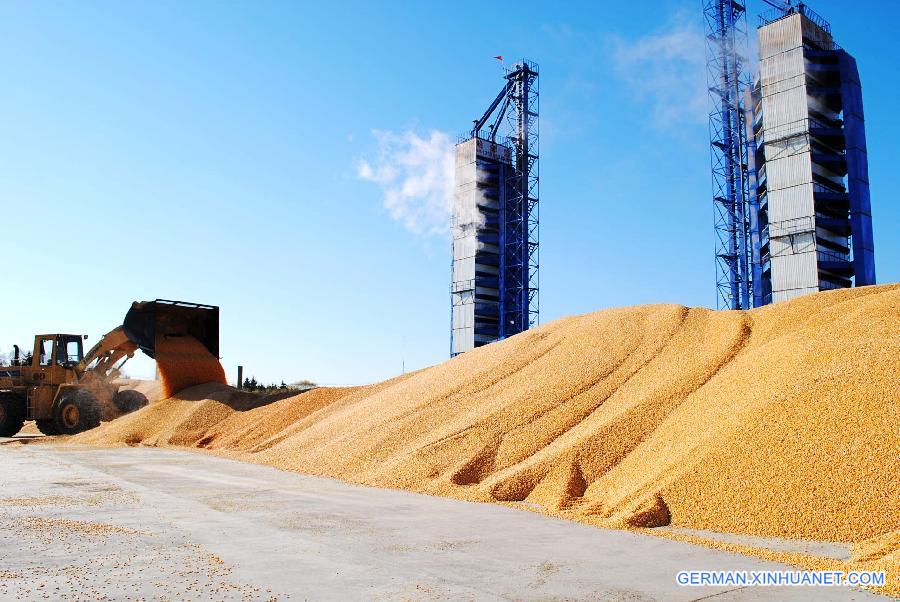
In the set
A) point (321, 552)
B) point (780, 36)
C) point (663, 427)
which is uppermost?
point (780, 36)

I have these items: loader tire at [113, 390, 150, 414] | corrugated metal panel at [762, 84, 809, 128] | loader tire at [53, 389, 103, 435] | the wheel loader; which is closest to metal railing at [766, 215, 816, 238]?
corrugated metal panel at [762, 84, 809, 128]

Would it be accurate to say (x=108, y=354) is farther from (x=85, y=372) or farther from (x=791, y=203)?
(x=791, y=203)

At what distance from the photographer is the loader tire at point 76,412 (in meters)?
23.9

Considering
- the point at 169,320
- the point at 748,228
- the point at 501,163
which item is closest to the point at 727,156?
the point at 748,228

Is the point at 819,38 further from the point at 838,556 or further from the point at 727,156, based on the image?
the point at 838,556

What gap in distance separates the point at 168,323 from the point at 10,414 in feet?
22.0

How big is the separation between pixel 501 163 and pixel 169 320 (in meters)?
45.7

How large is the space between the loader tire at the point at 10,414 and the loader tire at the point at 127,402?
324 centimetres

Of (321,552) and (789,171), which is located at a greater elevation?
(789,171)

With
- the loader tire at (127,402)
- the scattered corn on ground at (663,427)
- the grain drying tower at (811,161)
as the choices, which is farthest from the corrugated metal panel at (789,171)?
the loader tire at (127,402)

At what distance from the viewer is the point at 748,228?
51719 mm

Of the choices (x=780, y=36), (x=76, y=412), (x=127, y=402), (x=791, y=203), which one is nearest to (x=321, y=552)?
(x=76, y=412)

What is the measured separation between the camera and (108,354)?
83.9 ft

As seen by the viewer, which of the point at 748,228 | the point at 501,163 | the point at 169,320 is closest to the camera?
the point at 169,320
